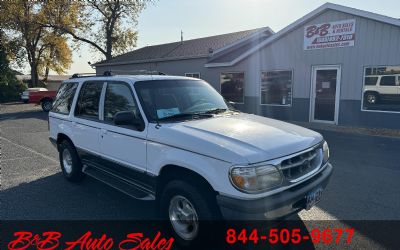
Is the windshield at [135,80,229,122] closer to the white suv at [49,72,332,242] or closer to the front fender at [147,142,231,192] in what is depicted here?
the white suv at [49,72,332,242]

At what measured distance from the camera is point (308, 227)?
13.0 ft

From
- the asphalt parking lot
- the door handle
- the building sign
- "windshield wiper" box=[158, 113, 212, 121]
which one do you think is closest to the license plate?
the asphalt parking lot

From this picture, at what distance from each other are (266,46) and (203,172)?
12428 mm

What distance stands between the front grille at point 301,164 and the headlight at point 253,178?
0.66 feet

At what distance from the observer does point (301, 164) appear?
330 cm

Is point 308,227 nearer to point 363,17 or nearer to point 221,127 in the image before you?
point 221,127

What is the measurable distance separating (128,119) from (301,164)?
81.9 inches

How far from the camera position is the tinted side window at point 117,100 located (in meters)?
4.12

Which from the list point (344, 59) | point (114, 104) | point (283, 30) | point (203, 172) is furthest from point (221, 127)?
point (283, 30)

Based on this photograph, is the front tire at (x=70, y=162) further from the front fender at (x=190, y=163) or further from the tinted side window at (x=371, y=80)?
the tinted side window at (x=371, y=80)

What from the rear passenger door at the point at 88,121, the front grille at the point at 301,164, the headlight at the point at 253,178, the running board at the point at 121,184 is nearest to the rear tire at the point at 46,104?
the rear passenger door at the point at 88,121

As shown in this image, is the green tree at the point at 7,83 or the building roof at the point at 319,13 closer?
the building roof at the point at 319,13

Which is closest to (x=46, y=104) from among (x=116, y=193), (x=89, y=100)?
(x=89, y=100)

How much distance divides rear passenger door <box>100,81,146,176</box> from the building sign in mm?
10335
